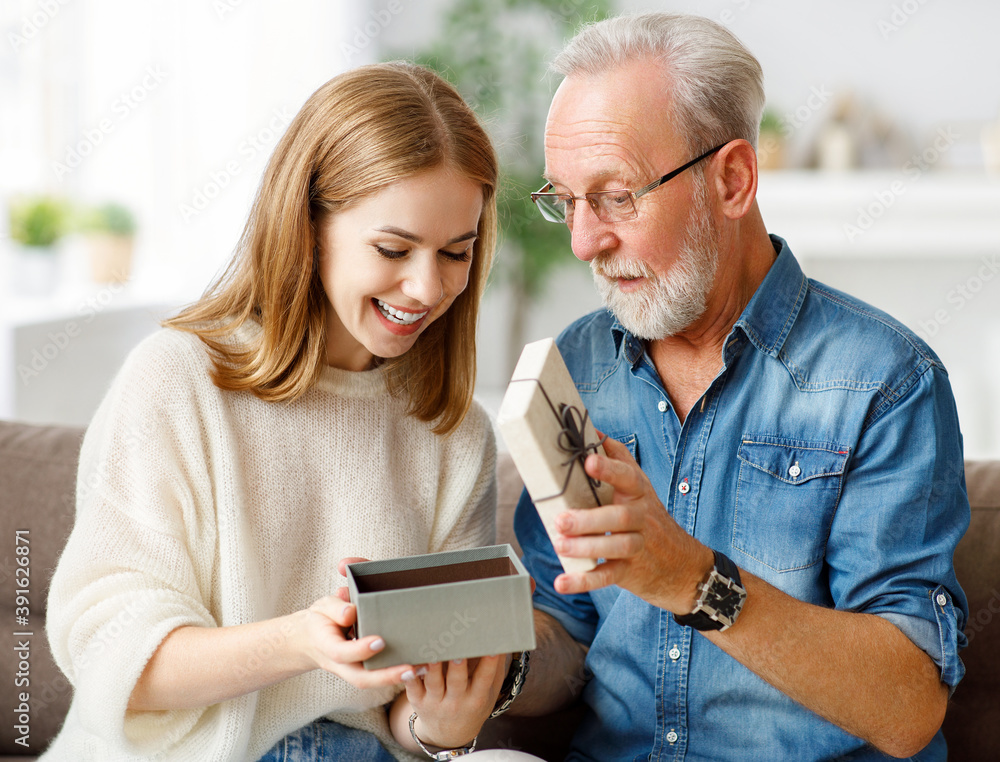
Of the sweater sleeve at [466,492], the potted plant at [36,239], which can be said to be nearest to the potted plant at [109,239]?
the potted plant at [36,239]

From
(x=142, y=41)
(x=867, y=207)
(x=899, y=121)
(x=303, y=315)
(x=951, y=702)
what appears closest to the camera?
(x=303, y=315)

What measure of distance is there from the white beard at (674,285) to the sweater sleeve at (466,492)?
30 cm

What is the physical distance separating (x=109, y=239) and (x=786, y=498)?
10.0ft

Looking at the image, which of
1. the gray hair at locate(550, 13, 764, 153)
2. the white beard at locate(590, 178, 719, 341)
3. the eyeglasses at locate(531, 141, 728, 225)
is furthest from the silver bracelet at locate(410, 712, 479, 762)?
the gray hair at locate(550, 13, 764, 153)

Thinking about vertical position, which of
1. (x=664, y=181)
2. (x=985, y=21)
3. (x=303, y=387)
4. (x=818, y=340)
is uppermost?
(x=985, y=21)

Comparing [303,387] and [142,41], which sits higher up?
[142,41]

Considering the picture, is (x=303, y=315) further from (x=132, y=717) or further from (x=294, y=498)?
(x=132, y=717)

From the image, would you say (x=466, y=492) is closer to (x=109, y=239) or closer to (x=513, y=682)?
(x=513, y=682)

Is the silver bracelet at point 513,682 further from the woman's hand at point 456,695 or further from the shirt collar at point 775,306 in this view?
the shirt collar at point 775,306

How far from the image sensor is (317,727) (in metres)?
1.31

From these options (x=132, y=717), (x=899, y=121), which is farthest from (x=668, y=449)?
(x=899, y=121)

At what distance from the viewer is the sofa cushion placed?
163cm

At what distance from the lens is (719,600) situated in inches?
41.2

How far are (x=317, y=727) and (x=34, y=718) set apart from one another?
656mm
